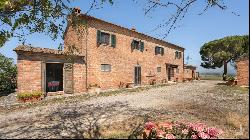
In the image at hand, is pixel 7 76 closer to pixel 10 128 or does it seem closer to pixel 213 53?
pixel 10 128

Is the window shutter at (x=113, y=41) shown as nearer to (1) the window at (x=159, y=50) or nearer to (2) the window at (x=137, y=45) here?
(2) the window at (x=137, y=45)

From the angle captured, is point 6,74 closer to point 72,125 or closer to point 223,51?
point 72,125

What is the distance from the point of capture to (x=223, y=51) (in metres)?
46.4

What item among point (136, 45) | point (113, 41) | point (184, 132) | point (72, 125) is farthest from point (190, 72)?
point (184, 132)

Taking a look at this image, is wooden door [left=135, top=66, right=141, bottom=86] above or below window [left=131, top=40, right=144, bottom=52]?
below

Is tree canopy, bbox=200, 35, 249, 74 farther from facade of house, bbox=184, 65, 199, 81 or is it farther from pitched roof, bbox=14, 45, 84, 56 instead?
pitched roof, bbox=14, 45, 84, 56

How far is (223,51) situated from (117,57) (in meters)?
28.6

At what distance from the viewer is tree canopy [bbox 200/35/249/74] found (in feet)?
147

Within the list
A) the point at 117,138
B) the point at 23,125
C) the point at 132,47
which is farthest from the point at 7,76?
the point at 117,138

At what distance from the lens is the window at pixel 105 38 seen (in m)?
22.2

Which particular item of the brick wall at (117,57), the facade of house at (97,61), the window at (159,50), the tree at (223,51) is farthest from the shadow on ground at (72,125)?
the tree at (223,51)

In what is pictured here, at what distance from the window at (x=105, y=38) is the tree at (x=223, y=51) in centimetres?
2723

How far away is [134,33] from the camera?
2725 centimetres

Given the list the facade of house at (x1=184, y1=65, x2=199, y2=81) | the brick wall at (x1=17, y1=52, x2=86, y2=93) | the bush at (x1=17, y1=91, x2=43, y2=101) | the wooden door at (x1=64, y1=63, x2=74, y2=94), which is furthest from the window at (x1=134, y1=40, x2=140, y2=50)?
the facade of house at (x1=184, y1=65, x2=199, y2=81)
